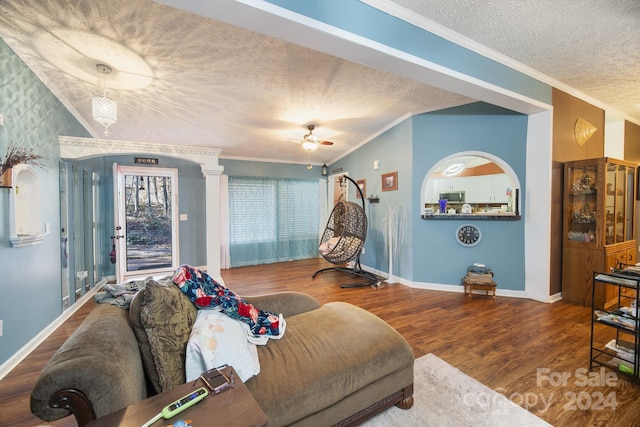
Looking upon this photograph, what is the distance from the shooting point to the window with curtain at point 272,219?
5668mm

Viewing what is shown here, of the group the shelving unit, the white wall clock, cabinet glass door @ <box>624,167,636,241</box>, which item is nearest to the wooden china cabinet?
cabinet glass door @ <box>624,167,636,241</box>

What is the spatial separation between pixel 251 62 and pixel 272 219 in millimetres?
3927

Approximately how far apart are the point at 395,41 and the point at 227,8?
1.18 metres

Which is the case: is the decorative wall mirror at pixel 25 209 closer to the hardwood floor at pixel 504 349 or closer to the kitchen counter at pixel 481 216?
the hardwood floor at pixel 504 349

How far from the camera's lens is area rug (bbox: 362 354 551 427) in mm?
1555

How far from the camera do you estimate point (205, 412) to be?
2.83 ft

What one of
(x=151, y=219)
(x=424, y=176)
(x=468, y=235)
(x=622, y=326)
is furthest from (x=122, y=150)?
(x=622, y=326)

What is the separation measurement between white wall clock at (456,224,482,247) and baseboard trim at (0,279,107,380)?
16.0 feet

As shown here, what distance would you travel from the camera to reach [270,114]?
3645 millimetres

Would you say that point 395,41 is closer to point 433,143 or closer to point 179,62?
point 179,62

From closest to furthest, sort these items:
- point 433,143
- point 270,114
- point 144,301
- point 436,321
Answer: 1. point 144,301
2. point 436,321
3. point 270,114
4. point 433,143

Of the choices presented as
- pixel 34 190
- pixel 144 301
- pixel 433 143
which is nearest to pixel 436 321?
pixel 433 143

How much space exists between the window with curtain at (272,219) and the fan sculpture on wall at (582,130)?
15.4ft

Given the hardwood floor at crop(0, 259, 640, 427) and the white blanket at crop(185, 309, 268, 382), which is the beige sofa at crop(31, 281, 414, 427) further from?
the hardwood floor at crop(0, 259, 640, 427)
